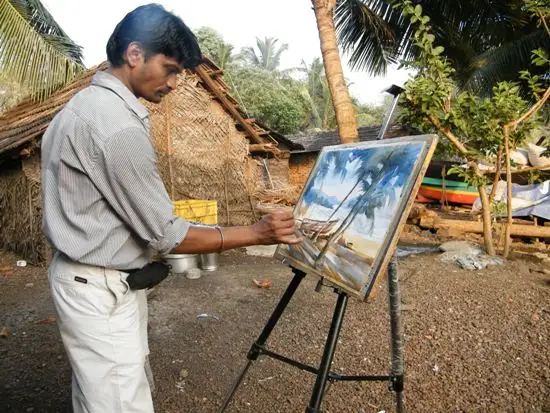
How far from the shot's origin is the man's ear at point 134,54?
4.77 ft

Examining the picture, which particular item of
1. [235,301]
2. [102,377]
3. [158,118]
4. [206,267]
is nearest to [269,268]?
[206,267]

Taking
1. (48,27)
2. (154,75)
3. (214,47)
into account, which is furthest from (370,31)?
(214,47)

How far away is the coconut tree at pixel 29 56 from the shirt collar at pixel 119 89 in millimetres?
7722

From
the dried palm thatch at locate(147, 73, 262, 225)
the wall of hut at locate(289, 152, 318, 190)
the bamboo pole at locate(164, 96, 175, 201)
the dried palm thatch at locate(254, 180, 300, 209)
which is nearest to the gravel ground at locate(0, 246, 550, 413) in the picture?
the bamboo pole at locate(164, 96, 175, 201)

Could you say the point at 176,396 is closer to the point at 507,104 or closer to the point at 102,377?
the point at 102,377

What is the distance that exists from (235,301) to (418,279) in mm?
2625

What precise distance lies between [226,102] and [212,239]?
7629 millimetres

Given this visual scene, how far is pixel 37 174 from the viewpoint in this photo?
6.78 metres

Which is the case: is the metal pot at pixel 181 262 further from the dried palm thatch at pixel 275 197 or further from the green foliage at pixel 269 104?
the green foliage at pixel 269 104

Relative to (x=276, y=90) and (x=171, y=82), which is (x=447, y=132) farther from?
(x=276, y=90)

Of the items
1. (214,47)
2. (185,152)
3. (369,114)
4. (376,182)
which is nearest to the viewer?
(376,182)

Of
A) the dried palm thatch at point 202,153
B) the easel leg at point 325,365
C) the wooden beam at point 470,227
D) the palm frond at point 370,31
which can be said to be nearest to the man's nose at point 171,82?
the easel leg at point 325,365

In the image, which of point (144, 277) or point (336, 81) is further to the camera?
point (336, 81)

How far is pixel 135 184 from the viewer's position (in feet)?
4.38
